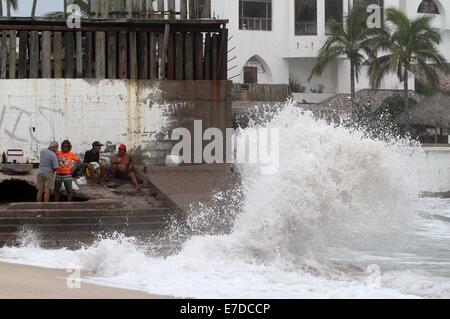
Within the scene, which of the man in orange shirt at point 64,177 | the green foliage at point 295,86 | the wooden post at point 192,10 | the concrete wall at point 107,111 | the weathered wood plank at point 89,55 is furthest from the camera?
the green foliage at point 295,86

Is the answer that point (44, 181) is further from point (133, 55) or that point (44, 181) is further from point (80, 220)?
point (133, 55)

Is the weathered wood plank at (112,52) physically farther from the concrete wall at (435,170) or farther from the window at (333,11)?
the window at (333,11)

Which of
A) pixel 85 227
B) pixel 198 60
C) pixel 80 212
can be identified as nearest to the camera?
pixel 85 227

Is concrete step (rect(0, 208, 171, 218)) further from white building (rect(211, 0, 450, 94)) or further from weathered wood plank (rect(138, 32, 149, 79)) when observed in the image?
white building (rect(211, 0, 450, 94))

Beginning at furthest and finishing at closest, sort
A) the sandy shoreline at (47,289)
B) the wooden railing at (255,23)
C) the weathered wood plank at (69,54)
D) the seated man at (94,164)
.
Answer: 1. the wooden railing at (255,23)
2. the weathered wood plank at (69,54)
3. the seated man at (94,164)
4. the sandy shoreline at (47,289)

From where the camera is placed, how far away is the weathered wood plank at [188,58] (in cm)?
2023

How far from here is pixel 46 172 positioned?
635 inches

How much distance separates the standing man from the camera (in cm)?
1603

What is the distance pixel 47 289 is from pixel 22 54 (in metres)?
11.2

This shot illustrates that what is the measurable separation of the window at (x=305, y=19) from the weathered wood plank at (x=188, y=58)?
2569 centimetres
